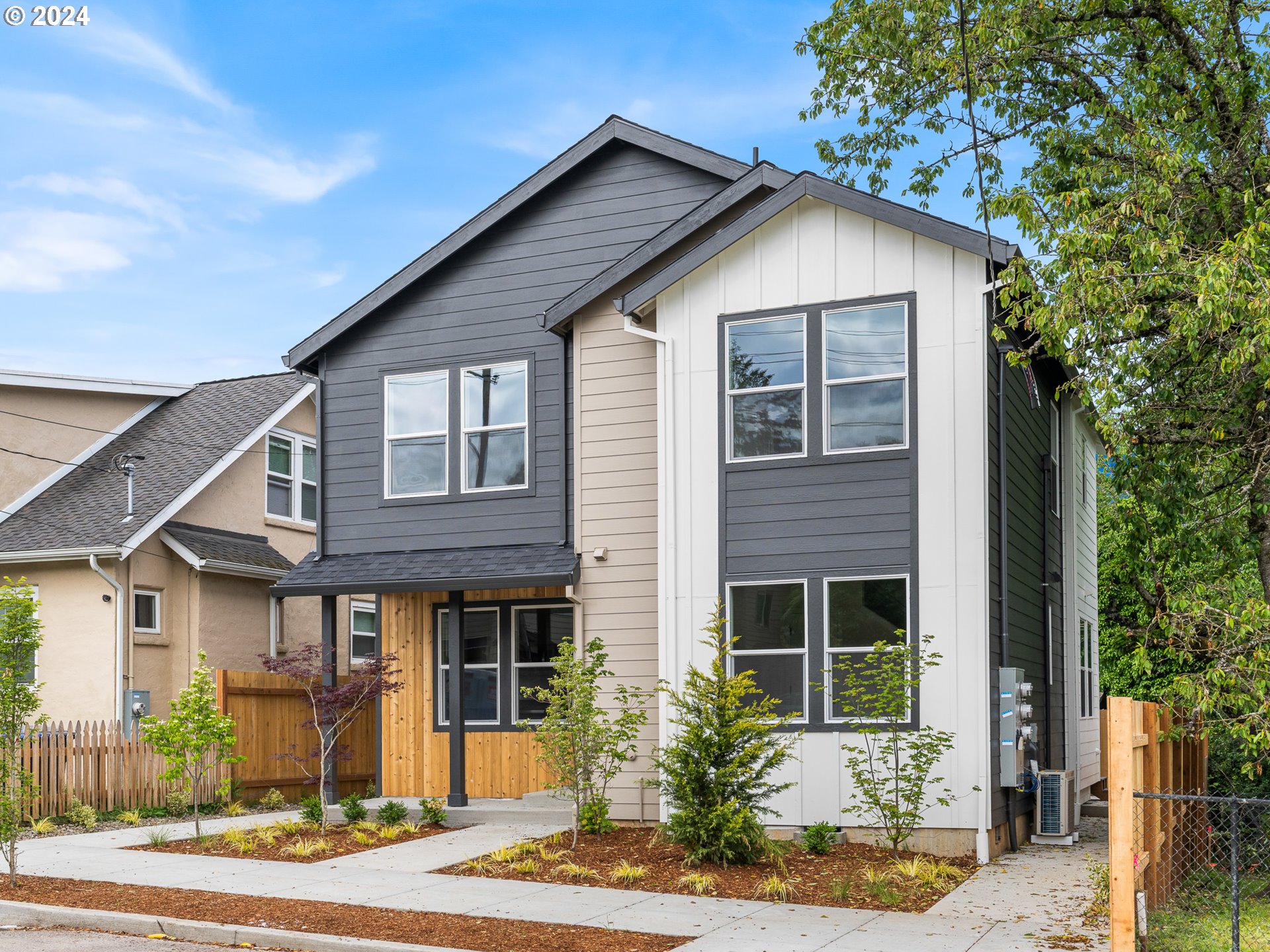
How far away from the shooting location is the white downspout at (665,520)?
43.2 feet

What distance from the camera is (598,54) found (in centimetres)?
1650

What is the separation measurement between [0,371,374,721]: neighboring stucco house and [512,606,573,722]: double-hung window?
391 centimetres

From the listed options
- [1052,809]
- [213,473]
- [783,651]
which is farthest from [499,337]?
[1052,809]

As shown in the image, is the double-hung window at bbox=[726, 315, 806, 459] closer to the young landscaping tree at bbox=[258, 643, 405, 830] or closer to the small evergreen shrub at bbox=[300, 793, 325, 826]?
the young landscaping tree at bbox=[258, 643, 405, 830]

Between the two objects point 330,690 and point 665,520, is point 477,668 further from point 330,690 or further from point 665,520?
point 665,520

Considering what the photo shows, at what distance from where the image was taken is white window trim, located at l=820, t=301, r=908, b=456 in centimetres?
1251

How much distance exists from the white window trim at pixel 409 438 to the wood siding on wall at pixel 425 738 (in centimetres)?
131

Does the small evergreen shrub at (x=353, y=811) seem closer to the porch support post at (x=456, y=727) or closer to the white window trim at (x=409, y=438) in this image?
the porch support post at (x=456, y=727)

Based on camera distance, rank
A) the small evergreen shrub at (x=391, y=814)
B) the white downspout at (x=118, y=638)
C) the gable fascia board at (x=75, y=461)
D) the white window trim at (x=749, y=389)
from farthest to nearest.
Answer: the gable fascia board at (x=75, y=461)
the white downspout at (x=118, y=638)
the small evergreen shrub at (x=391, y=814)
the white window trim at (x=749, y=389)

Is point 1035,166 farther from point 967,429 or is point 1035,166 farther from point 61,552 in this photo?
point 61,552

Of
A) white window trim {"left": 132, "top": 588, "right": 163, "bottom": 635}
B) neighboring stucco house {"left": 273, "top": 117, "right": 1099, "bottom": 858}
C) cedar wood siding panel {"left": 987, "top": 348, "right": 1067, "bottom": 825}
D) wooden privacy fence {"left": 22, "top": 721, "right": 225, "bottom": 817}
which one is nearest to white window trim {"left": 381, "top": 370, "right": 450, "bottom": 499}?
neighboring stucco house {"left": 273, "top": 117, "right": 1099, "bottom": 858}

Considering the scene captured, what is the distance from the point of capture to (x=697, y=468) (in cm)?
1333

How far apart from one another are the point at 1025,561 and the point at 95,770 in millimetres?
11752

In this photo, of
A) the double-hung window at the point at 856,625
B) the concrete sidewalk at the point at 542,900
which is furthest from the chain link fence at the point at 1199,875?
the double-hung window at the point at 856,625
